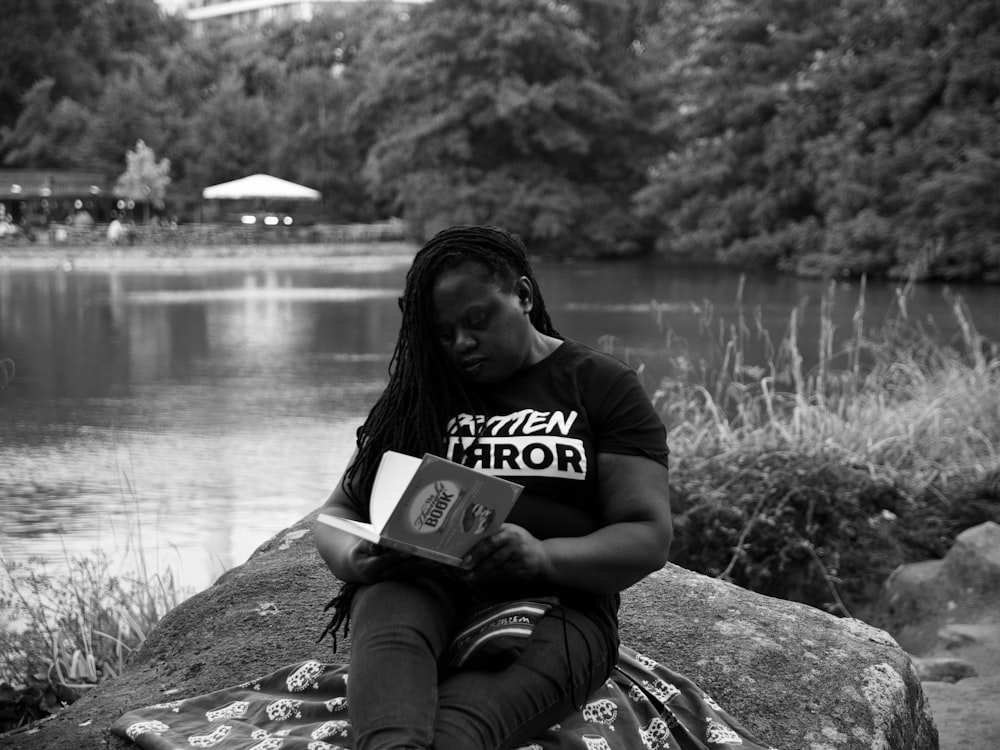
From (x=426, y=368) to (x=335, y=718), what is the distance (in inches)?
24.6

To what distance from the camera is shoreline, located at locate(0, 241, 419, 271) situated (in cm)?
2388

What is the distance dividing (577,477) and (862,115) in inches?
844

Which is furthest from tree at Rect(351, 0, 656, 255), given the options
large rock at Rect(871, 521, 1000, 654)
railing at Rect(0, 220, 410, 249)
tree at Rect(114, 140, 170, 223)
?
large rock at Rect(871, 521, 1000, 654)

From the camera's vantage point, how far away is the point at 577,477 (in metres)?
2.05

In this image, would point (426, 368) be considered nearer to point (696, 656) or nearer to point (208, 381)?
point (696, 656)

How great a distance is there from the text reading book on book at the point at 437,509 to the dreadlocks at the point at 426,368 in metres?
0.29

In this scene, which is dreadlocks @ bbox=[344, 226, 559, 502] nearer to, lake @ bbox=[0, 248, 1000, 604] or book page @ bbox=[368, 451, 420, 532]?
book page @ bbox=[368, 451, 420, 532]

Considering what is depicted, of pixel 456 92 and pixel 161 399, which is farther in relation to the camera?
pixel 456 92

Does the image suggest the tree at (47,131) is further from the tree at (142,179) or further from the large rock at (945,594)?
the large rock at (945,594)

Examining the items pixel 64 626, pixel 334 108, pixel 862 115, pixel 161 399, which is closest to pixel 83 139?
pixel 334 108

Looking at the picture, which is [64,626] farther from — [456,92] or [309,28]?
[309,28]

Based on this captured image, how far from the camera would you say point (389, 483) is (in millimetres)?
1857

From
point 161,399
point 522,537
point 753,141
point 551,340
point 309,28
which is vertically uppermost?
point 309,28

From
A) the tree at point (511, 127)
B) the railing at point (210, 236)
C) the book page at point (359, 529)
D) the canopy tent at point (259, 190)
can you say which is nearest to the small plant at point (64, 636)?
the book page at point (359, 529)
